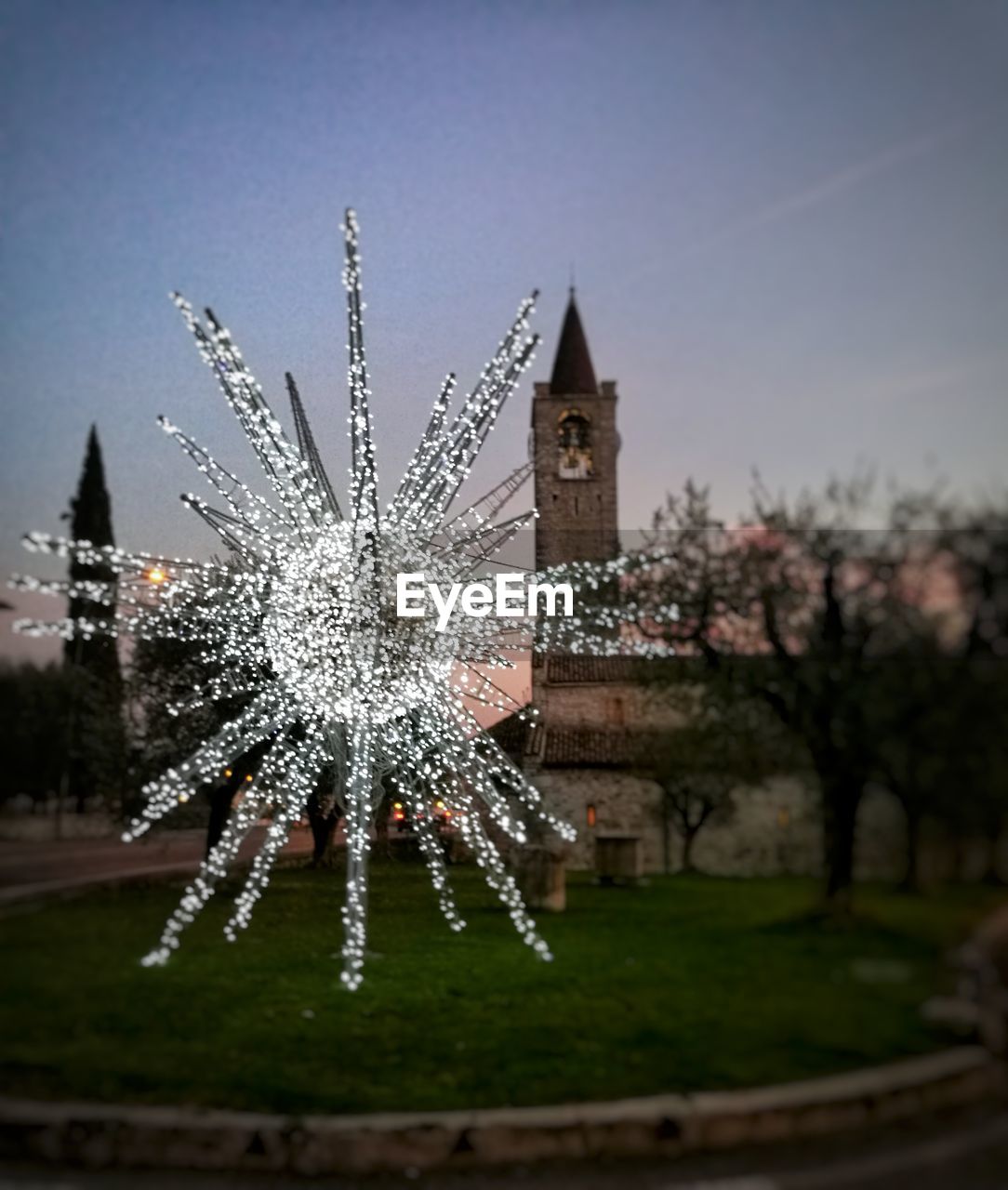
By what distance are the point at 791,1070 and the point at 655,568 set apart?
1.85 metres

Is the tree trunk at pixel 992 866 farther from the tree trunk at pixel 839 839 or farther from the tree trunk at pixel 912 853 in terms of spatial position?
the tree trunk at pixel 839 839

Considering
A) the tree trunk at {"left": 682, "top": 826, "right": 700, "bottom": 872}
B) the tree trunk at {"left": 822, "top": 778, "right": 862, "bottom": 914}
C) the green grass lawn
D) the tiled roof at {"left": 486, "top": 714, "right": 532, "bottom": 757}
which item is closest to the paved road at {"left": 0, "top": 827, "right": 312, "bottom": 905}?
the green grass lawn

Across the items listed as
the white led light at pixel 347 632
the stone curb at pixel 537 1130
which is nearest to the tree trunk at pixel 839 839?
the stone curb at pixel 537 1130

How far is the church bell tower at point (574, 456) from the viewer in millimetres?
3928

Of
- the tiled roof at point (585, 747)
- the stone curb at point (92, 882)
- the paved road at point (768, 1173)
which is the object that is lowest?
the paved road at point (768, 1173)

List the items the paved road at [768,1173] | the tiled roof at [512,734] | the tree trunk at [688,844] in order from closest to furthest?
the paved road at [768,1173] < the tree trunk at [688,844] < the tiled roof at [512,734]

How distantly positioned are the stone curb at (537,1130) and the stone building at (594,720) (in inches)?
28.8

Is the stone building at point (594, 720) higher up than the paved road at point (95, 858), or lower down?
higher up

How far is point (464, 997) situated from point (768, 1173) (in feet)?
4.08

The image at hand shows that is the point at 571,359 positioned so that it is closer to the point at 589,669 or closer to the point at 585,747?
the point at 589,669

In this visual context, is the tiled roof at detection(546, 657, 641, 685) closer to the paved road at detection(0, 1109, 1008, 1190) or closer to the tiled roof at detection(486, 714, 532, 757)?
the tiled roof at detection(486, 714, 532, 757)

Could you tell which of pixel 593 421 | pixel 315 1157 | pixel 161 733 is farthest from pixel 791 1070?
pixel 161 733

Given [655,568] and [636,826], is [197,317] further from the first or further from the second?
[636,826]

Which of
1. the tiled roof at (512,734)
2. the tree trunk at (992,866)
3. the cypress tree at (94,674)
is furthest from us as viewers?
the cypress tree at (94,674)
